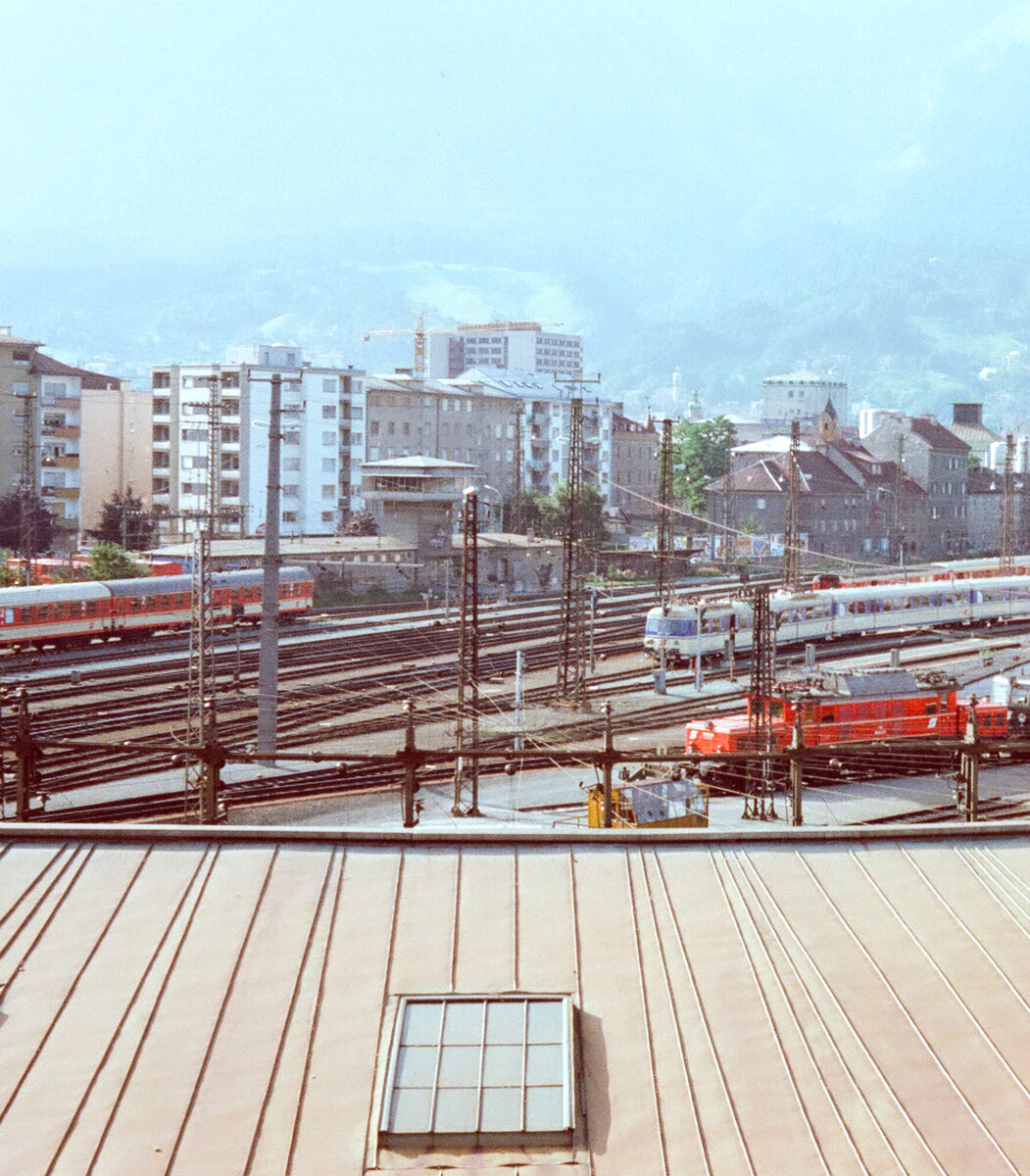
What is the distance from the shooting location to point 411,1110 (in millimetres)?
7938

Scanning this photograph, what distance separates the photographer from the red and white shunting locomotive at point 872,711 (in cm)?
3406

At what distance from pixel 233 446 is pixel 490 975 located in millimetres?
72685

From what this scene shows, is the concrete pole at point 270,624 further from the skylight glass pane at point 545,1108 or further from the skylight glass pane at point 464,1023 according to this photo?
the skylight glass pane at point 545,1108

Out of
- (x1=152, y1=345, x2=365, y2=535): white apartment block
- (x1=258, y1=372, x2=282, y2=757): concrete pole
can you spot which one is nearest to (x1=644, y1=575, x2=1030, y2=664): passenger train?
(x1=258, y1=372, x2=282, y2=757): concrete pole

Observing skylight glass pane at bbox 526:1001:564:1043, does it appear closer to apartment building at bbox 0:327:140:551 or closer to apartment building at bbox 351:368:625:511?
apartment building at bbox 0:327:140:551

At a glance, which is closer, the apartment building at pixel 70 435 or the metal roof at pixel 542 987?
the metal roof at pixel 542 987

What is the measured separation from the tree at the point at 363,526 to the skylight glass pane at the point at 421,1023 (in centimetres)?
6776

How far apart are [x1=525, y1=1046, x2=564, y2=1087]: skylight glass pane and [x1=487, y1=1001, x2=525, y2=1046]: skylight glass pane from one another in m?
0.12

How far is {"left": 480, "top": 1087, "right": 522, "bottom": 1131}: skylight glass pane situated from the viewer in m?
7.80

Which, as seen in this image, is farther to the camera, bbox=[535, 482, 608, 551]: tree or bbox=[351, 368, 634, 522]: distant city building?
bbox=[351, 368, 634, 522]: distant city building

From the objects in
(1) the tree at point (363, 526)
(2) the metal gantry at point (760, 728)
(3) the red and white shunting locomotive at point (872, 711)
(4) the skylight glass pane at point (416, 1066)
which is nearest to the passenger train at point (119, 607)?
(3) the red and white shunting locomotive at point (872, 711)

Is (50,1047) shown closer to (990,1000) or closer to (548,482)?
(990,1000)

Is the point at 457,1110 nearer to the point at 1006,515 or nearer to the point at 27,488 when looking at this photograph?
the point at 27,488

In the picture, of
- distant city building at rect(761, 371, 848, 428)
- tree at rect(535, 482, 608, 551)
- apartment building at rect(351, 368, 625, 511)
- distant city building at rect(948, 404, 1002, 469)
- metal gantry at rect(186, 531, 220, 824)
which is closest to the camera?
metal gantry at rect(186, 531, 220, 824)
